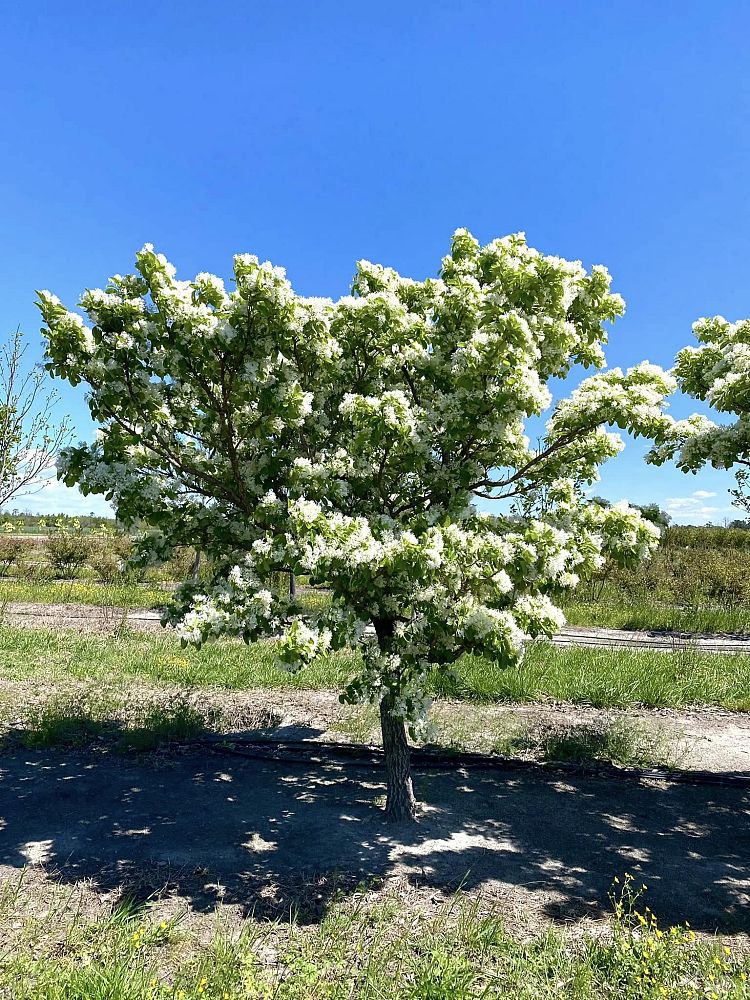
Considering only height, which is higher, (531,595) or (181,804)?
(531,595)

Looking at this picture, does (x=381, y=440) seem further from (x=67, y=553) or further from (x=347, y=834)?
(x=67, y=553)

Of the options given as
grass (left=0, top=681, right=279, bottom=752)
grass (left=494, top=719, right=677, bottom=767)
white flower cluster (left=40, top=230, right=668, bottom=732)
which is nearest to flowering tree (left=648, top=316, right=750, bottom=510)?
white flower cluster (left=40, top=230, right=668, bottom=732)

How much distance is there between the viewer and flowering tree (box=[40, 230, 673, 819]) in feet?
16.5

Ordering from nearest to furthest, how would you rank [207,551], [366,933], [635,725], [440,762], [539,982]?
[539,982] → [366,933] → [207,551] → [440,762] → [635,725]

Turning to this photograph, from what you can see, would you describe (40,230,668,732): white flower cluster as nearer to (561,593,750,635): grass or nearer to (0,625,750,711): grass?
(0,625,750,711): grass

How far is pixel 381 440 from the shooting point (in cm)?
525

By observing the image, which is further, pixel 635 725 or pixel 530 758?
pixel 635 725

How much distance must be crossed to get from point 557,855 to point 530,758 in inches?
98.2

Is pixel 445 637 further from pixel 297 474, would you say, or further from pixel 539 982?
pixel 539 982

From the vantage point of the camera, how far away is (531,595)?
575 cm

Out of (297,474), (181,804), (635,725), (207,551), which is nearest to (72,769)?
(181,804)

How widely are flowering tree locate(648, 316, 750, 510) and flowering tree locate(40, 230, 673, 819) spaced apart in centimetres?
91

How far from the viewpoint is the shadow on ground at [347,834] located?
5191 mm

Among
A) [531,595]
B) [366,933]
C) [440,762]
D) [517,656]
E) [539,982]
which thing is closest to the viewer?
[539,982]
